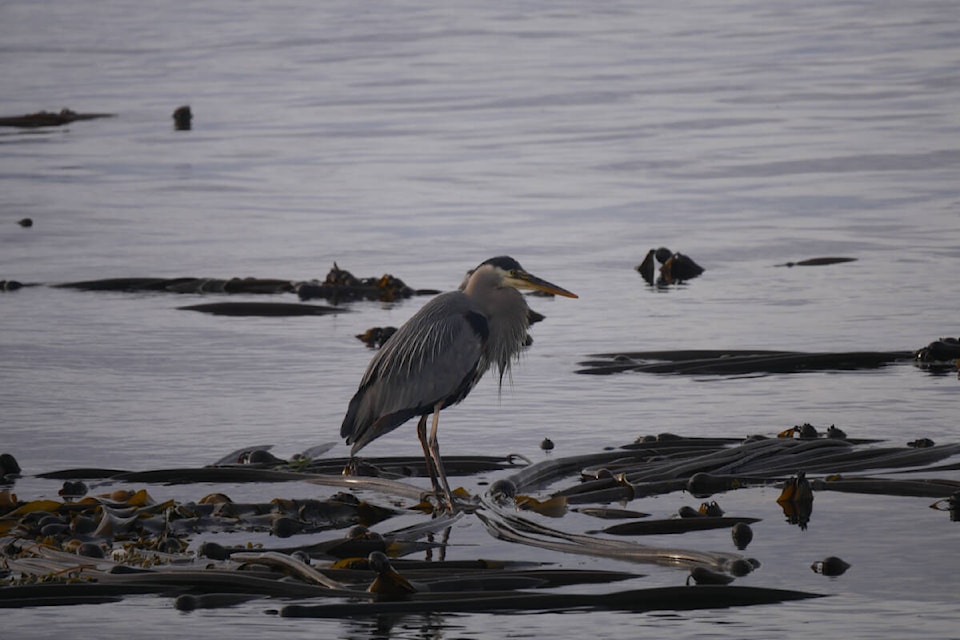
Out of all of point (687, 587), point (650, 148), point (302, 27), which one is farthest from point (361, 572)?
point (302, 27)

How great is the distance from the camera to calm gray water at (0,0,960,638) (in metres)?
7.89

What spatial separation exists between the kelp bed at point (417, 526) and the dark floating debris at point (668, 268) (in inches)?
200

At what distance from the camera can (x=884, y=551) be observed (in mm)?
7398

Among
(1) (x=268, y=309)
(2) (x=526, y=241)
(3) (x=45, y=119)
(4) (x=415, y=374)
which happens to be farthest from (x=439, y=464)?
(3) (x=45, y=119)

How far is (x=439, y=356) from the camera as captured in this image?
29.6 ft

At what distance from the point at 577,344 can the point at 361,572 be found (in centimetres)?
542

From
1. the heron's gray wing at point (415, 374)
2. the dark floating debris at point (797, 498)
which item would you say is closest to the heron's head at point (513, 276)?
the heron's gray wing at point (415, 374)

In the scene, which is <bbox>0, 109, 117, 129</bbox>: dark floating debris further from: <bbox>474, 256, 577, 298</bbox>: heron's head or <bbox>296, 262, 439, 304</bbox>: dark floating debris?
<bbox>474, 256, 577, 298</bbox>: heron's head

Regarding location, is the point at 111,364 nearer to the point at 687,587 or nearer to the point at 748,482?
the point at 748,482

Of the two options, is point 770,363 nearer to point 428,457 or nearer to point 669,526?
point 428,457

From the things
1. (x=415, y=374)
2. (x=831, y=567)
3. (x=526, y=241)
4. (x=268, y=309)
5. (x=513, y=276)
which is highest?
(x=526, y=241)

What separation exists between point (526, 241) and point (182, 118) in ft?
29.8

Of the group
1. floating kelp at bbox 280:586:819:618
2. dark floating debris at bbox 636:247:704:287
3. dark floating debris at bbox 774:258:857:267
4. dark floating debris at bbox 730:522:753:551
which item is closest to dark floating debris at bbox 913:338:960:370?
dark floating debris at bbox 774:258:857:267

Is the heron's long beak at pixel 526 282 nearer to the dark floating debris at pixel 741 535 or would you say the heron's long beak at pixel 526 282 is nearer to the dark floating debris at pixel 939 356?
the dark floating debris at pixel 741 535
